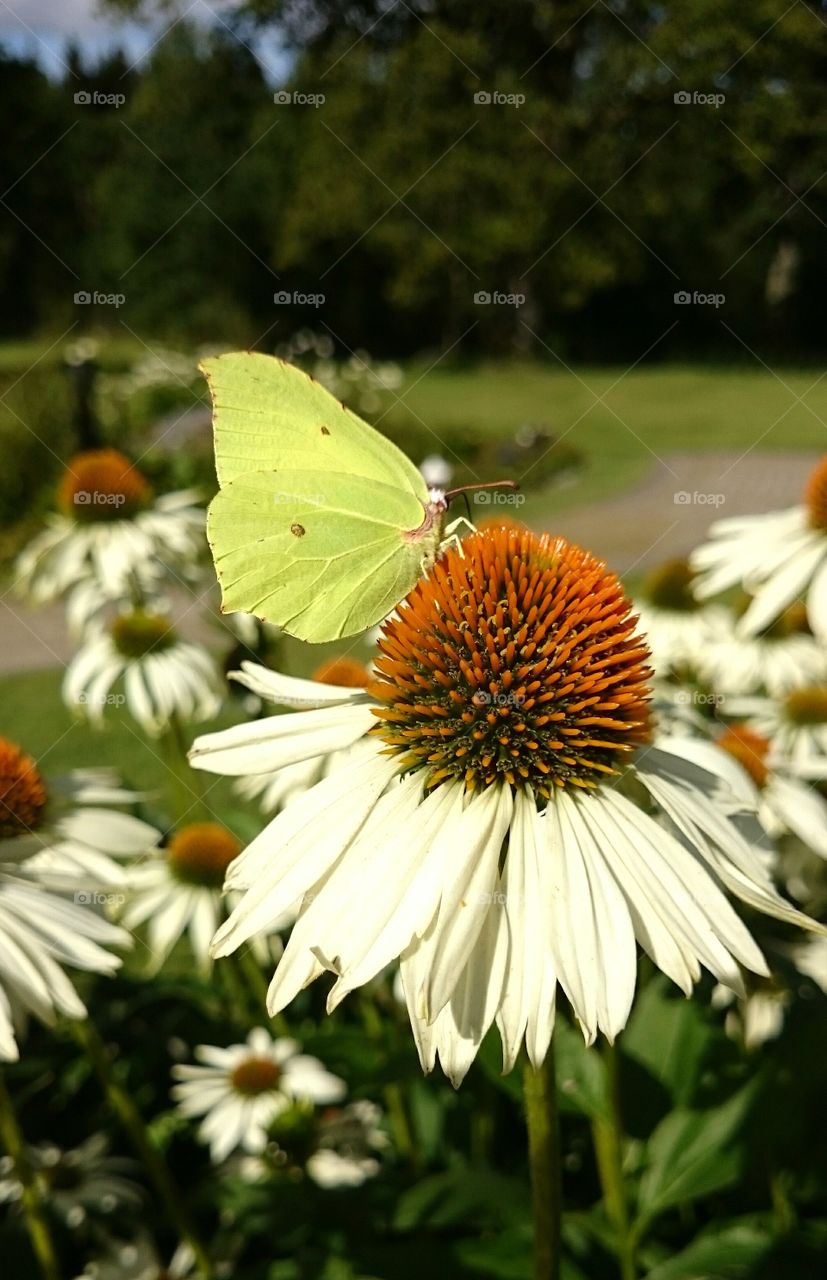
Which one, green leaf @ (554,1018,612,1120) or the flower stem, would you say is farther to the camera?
green leaf @ (554,1018,612,1120)

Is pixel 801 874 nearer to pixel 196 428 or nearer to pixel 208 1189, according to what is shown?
pixel 208 1189

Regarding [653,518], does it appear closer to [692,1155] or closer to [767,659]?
[767,659]

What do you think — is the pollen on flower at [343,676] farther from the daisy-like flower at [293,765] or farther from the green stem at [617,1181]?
the green stem at [617,1181]

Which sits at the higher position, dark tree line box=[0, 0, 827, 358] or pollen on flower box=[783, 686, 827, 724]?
dark tree line box=[0, 0, 827, 358]

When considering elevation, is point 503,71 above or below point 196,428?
above

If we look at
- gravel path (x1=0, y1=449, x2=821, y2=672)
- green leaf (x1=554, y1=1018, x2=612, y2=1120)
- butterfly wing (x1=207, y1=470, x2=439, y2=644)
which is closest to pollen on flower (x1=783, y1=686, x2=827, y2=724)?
green leaf (x1=554, y1=1018, x2=612, y2=1120)

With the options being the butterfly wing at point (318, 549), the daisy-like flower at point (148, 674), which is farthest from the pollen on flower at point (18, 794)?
the daisy-like flower at point (148, 674)

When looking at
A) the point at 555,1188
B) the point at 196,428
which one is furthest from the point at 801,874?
the point at 196,428

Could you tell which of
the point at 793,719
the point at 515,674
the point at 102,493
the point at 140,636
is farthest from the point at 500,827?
the point at 102,493

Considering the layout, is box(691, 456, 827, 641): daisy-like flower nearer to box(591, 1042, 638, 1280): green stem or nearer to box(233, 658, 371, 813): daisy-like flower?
box(233, 658, 371, 813): daisy-like flower
